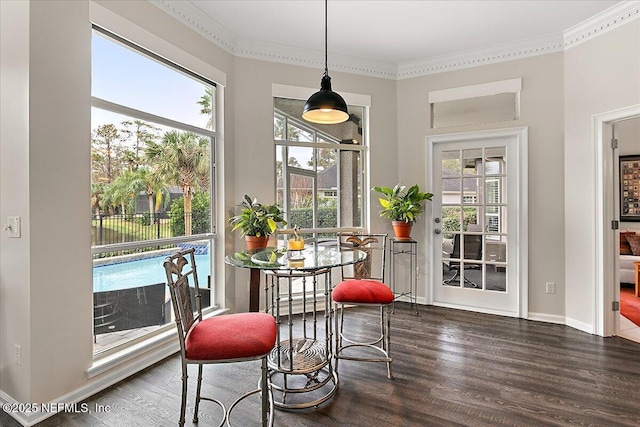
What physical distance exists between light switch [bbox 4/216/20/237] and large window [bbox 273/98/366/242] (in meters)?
2.30

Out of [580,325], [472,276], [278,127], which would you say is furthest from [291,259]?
[580,325]

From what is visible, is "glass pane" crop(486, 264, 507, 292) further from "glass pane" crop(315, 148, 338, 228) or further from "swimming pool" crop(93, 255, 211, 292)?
"swimming pool" crop(93, 255, 211, 292)

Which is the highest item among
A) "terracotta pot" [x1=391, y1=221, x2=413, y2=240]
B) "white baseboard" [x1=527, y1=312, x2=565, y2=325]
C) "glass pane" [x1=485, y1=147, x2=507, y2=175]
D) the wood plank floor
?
"glass pane" [x1=485, y1=147, x2=507, y2=175]

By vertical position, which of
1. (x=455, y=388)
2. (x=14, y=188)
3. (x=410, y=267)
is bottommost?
(x=455, y=388)

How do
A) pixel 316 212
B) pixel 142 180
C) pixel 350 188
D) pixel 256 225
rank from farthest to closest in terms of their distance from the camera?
pixel 350 188
pixel 316 212
pixel 256 225
pixel 142 180

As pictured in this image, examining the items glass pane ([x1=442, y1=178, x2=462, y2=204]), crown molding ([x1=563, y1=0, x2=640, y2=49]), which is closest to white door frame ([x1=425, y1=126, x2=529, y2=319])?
glass pane ([x1=442, y1=178, x2=462, y2=204])

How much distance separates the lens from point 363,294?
8.39 ft

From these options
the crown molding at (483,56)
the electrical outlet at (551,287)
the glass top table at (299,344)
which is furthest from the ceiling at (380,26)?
the electrical outlet at (551,287)

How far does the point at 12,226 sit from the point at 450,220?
13.1 feet

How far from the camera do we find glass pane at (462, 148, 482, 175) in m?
3.99

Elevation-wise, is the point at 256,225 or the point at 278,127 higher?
the point at 278,127

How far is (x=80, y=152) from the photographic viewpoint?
7.38ft

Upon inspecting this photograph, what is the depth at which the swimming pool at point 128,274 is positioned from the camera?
2.47m

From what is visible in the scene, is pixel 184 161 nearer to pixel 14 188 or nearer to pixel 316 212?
pixel 14 188
